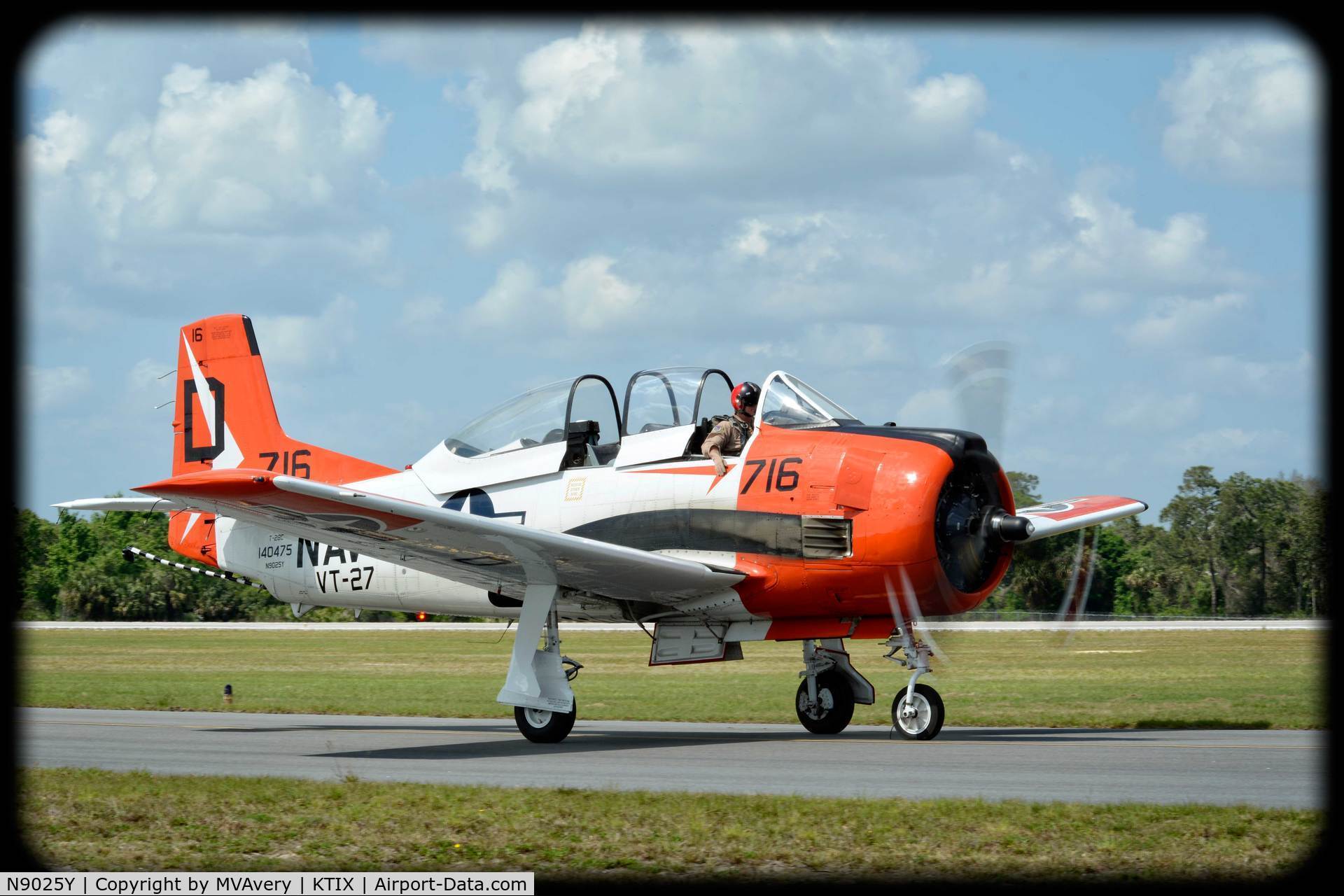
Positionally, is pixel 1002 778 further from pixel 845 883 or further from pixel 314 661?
pixel 314 661

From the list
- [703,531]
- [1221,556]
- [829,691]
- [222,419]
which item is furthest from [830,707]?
[1221,556]

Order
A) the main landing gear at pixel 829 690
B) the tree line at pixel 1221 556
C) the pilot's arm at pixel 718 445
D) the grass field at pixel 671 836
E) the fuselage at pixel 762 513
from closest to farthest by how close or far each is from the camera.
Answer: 1. the grass field at pixel 671 836
2. the fuselage at pixel 762 513
3. the pilot's arm at pixel 718 445
4. the main landing gear at pixel 829 690
5. the tree line at pixel 1221 556

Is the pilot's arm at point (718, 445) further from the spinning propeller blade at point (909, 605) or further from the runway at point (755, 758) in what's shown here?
the runway at point (755, 758)

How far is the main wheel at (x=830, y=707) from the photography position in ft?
46.3

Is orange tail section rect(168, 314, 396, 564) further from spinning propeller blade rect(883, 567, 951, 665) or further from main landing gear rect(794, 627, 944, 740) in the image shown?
spinning propeller blade rect(883, 567, 951, 665)

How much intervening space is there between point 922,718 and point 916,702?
6.4 inches

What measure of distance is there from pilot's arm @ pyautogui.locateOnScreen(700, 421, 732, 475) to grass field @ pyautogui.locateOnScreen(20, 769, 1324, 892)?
474 cm

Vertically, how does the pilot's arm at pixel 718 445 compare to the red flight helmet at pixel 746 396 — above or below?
below

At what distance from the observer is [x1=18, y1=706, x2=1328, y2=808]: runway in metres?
9.08

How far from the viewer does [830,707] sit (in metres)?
14.2

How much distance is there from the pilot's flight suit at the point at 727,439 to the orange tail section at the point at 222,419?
245 inches

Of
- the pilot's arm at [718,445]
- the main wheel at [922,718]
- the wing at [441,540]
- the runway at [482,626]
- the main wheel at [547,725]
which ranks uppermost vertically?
the pilot's arm at [718,445]

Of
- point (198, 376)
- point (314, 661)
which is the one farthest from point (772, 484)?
point (314, 661)

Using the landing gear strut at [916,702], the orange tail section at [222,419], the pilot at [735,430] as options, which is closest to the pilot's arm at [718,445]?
the pilot at [735,430]
